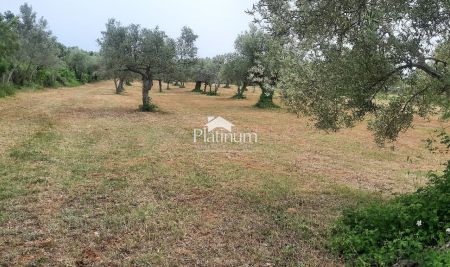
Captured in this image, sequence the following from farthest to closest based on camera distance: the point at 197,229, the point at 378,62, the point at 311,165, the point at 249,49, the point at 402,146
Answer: the point at 249,49 → the point at 402,146 → the point at 311,165 → the point at 378,62 → the point at 197,229

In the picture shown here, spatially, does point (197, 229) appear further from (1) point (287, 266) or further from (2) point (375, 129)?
(2) point (375, 129)

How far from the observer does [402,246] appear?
22.5 ft

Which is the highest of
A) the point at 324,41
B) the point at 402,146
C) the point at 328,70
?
the point at 324,41

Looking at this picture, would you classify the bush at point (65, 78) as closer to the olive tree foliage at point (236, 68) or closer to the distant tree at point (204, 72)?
the distant tree at point (204, 72)

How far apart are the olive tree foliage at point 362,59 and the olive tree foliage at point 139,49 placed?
22.4 meters

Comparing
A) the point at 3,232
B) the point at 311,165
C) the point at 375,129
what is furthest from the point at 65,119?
the point at 375,129

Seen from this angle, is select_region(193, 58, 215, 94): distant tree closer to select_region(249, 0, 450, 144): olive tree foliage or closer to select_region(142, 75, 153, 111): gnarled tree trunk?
select_region(142, 75, 153, 111): gnarled tree trunk

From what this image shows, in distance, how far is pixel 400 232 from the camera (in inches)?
273

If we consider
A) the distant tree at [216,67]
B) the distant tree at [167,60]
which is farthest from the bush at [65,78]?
the distant tree at [167,60]

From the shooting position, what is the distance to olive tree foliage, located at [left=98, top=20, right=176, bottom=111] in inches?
1276

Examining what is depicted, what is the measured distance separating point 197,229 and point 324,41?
5929 millimetres

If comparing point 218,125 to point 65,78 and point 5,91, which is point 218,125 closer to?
point 5,91
